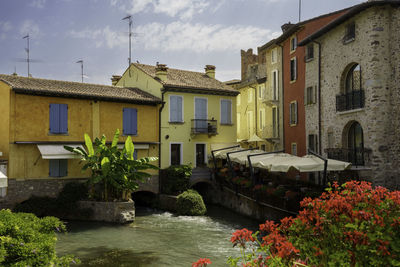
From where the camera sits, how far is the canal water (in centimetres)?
1334

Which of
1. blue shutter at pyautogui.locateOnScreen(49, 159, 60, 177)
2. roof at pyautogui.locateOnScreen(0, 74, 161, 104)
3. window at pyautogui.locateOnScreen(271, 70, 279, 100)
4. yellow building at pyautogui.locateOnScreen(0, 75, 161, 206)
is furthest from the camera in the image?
window at pyautogui.locateOnScreen(271, 70, 279, 100)

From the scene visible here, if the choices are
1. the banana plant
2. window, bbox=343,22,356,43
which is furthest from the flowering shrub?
the banana plant

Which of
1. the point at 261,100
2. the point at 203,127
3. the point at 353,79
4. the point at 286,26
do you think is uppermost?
the point at 286,26

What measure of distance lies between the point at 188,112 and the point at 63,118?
8460 millimetres

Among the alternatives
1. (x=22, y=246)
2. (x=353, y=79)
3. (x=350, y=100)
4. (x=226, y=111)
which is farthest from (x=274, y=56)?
(x=22, y=246)

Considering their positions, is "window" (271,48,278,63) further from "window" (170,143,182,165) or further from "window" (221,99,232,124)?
"window" (170,143,182,165)

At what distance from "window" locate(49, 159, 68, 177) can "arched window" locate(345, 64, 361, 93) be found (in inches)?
611

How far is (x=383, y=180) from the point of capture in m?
16.7

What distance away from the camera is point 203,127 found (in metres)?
26.6

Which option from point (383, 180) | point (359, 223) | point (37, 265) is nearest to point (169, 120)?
point (383, 180)

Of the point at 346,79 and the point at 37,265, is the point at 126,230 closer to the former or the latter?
the point at 37,265

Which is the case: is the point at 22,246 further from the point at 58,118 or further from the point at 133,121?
the point at 133,121

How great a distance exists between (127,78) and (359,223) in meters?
26.1

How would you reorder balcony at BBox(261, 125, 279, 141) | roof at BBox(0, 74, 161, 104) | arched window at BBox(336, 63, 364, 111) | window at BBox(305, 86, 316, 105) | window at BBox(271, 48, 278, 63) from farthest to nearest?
window at BBox(271, 48, 278, 63)
balcony at BBox(261, 125, 279, 141)
window at BBox(305, 86, 316, 105)
roof at BBox(0, 74, 161, 104)
arched window at BBox(336, 63, 364, 111)
